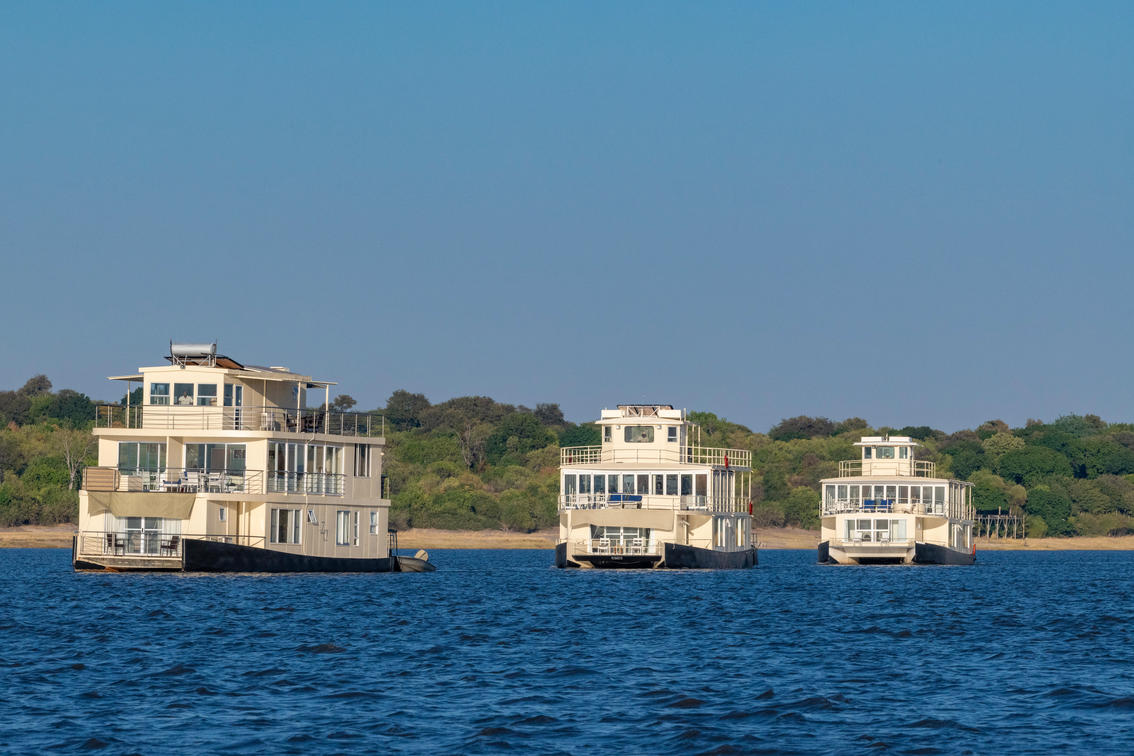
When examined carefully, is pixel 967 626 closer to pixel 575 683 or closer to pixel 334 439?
pixel 575 683

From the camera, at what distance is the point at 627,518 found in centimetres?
8750

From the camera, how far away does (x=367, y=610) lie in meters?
58.7

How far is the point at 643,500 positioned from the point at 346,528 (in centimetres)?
1772

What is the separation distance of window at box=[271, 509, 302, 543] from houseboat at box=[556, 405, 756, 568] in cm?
1750

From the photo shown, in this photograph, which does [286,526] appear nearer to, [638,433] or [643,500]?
[643,500]

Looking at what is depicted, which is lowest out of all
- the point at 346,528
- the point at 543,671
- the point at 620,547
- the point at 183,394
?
the point at 543,671

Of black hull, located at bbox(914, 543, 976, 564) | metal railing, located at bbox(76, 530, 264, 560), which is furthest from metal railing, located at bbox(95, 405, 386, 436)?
black hull, located at bbox(914, 543, 976, 564)

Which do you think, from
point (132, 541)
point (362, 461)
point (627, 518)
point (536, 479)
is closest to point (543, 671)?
point (132, 541)

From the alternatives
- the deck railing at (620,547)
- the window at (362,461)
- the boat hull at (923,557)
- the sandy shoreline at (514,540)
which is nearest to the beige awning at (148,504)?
the window at (362,461)

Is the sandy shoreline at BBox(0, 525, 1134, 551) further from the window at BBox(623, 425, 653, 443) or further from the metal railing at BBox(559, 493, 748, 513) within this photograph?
the window at BBox(623, 425, 653, 443)

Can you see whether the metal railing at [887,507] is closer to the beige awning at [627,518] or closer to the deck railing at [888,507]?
the deck railing at [888,507]

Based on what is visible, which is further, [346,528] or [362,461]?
[362,461]

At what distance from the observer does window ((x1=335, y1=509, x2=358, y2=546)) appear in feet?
256

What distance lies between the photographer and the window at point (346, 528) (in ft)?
256
